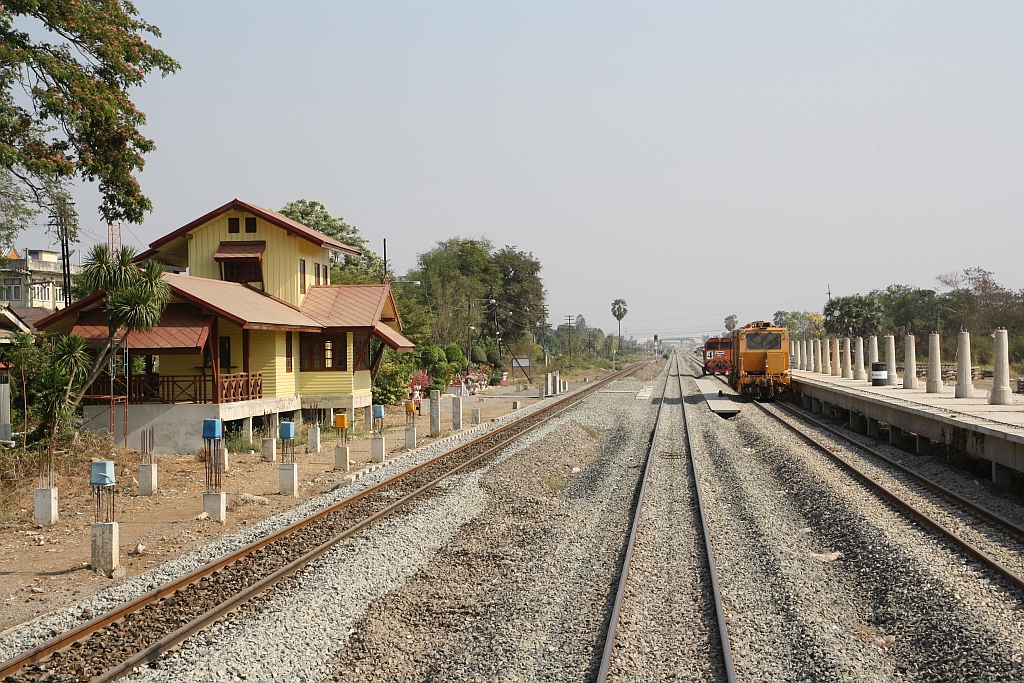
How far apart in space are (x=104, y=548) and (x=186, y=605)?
7.56 feet

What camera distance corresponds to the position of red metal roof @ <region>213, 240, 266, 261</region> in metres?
25.8

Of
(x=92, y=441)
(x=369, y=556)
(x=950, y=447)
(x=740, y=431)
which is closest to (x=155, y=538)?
(x=369, y=556)

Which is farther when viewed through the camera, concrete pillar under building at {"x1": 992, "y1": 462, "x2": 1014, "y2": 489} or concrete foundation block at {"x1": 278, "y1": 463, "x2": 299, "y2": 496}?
concrete foundation block at {"x1": 278, "y1": 463, "x2": 299, "y2": 496}

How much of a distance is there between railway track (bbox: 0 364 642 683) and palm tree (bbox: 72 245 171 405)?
789 cm

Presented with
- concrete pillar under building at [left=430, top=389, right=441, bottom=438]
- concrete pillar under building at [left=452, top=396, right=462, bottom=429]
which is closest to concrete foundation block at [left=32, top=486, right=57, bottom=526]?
concrete pillar under building at [left=430, top=389, right=441, bottom=438]

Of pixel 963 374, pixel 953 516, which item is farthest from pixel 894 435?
pixel 953 516

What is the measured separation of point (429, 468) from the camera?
58.2 ft

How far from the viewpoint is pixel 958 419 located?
16344mm

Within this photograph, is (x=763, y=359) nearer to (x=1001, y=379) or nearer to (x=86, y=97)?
(x=1001, y=379)

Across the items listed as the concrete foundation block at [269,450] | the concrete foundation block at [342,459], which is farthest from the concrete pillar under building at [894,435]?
the concrete foundation block at [269,450]

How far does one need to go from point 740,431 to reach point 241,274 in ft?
52.5

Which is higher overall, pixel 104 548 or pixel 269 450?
pixel 269 450

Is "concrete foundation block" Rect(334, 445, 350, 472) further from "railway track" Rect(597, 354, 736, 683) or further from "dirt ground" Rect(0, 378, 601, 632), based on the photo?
"railway track" Rect(597, 354, 736, 683)

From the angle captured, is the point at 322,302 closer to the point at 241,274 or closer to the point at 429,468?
the point at 241,274
